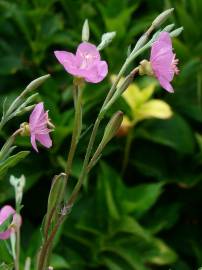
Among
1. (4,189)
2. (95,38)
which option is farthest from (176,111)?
(4,189)

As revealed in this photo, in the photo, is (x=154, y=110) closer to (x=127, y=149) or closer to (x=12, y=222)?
(x=127, y=149)

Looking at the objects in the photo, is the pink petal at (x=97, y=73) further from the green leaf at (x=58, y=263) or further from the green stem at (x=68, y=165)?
the green leaf at (x=58, y=263)

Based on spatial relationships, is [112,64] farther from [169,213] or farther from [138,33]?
[169,213]

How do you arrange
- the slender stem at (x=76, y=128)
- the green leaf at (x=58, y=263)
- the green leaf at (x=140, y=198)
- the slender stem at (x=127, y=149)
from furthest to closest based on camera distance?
the slender stem at (x=127, y=149) < the green leaf at (x=140, y=198) < the green leaf at (x=58, y=263) < the slender stem at (x=76, y=128)

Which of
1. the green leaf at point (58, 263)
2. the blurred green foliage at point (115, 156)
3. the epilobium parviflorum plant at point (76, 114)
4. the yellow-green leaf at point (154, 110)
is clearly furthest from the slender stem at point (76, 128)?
the yellow-green leaf at point (154, 110)

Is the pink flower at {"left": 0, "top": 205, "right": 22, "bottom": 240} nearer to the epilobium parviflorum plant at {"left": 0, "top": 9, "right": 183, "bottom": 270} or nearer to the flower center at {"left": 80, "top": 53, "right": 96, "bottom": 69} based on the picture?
the epilobium parviflorum plant at {"left": 0, "top": 9, "right": 183, "bottom": 270}

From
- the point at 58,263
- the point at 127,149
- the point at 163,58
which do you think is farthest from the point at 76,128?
the point at 127,149
